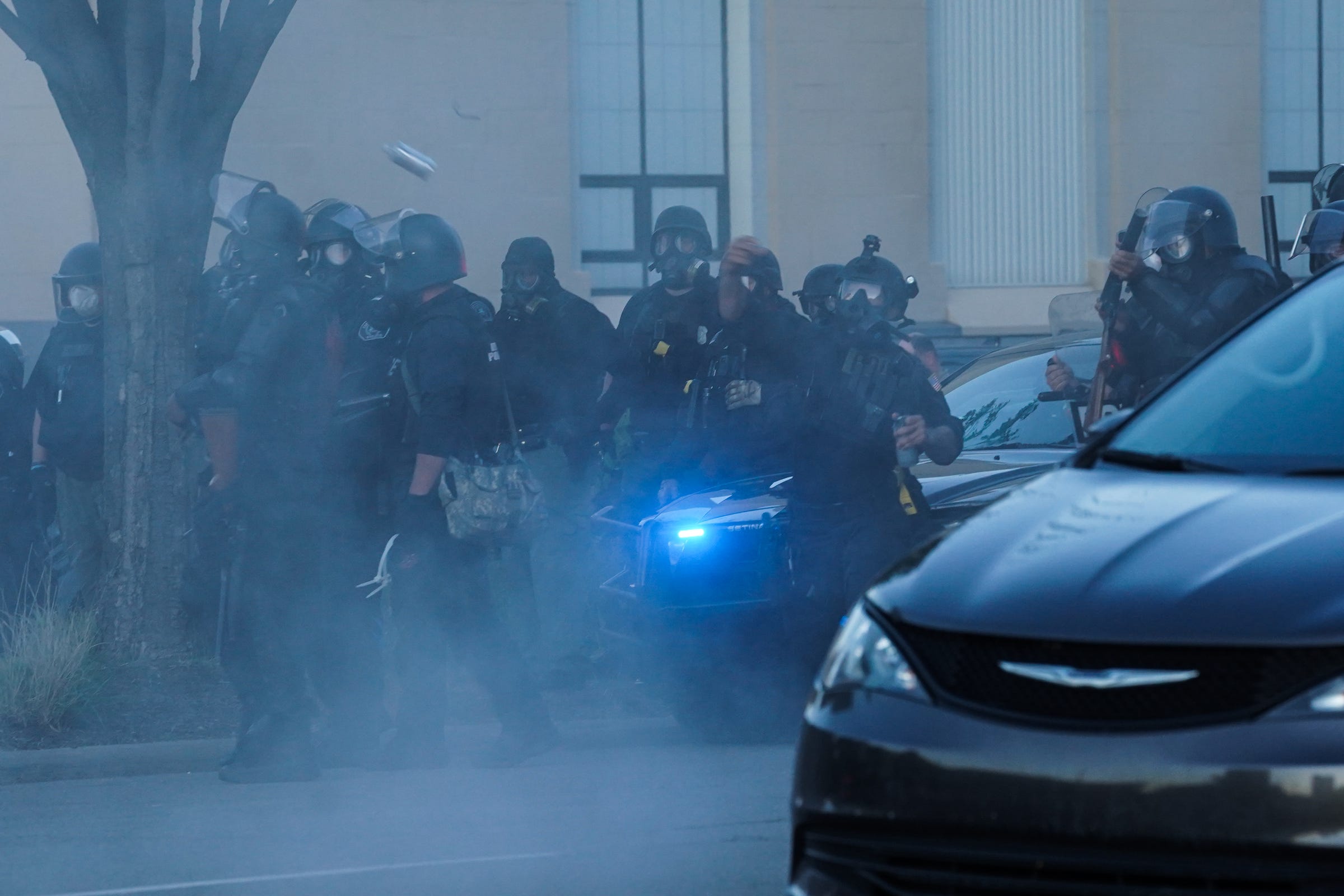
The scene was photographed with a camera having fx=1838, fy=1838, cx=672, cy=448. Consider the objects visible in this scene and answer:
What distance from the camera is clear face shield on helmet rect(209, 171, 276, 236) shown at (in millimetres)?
7159

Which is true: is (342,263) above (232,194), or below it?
below

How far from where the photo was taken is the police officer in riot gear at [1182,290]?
7.21 m

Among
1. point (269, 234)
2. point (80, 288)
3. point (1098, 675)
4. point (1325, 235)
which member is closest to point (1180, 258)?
point (1325, 235)

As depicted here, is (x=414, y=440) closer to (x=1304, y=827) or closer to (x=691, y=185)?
(x=1304, y=827)

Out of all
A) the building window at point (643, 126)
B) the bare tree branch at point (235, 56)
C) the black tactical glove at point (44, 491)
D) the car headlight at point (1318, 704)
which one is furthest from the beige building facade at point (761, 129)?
the car headlight at point (1318, 704)

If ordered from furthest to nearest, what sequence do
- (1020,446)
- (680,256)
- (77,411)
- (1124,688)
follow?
1. (77,411)
2. (680,256)
3. (1020,446)
4. (1124,688)

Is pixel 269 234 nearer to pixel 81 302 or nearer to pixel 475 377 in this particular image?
pixel 475 377

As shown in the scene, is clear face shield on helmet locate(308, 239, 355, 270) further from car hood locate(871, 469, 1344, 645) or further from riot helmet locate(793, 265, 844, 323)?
car hood locate(871, 469, 1344, 645)

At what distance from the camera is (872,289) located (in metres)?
7.40

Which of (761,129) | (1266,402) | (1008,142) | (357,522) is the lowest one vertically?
(357,522)

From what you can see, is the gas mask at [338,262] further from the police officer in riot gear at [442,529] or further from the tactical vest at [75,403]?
the tactical vest at [75,403]

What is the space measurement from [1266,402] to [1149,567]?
3.24 feet

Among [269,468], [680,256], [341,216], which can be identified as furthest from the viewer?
[680,256]

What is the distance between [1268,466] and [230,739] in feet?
16.5
